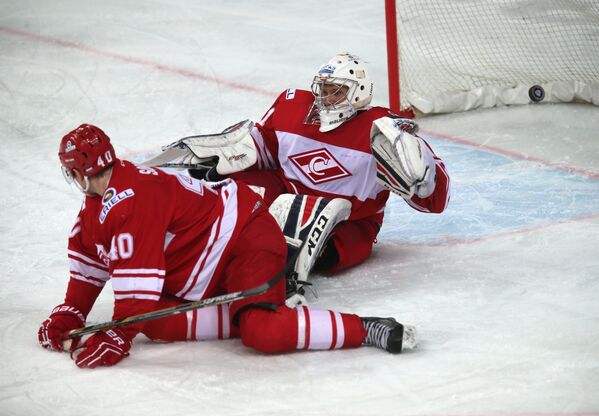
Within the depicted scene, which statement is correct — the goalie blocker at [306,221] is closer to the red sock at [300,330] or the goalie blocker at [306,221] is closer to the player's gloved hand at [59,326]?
the red sock at [300,330]

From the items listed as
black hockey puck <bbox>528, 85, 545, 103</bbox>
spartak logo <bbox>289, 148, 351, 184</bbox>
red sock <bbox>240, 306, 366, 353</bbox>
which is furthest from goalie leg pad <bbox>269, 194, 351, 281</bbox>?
black hockey puck <bbox>528, 85, 545, 103</bbox>

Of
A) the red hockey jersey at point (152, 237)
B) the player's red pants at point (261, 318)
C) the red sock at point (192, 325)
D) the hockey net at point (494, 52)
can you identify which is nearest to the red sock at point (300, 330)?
the player's red pants at point (261, 318)

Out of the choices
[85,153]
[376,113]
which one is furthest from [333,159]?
[85,153]

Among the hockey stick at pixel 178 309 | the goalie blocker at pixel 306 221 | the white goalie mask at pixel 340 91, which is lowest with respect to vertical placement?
the hockey stick at pixel 178 309

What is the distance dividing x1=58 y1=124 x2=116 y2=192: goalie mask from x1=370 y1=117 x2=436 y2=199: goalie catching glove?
103cm

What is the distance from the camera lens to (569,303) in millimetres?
3385

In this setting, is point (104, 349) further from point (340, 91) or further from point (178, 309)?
point (340, 91)

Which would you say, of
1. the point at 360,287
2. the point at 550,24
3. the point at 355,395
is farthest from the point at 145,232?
the point at 550,24

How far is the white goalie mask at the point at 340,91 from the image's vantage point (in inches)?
145

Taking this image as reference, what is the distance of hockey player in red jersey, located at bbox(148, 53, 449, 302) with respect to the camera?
3.58 metres

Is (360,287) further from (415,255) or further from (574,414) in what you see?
(574,414)

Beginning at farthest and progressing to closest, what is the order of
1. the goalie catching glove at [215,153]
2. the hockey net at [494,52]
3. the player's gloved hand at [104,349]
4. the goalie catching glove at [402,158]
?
the hockey net at [494,52] → the goalie catching glove at [215,153] → the goalie catching glove at [402,158] → the player's gloved hand at [104,349]

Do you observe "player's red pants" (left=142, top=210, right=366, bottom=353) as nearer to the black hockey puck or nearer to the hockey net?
the hockey net

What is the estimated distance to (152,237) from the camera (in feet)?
9.73
